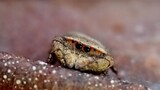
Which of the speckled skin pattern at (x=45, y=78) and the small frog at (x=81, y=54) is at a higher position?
the small frog at (x=81, y=54)

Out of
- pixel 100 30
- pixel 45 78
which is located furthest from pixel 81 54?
pixel 100 30

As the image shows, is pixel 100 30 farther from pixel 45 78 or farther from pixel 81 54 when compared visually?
pixel 45 78

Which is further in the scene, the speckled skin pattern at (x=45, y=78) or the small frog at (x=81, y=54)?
the small frog at (x=81, y=54)

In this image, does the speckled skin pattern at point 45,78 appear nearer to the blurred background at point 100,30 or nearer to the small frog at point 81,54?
the small frog at point 81,54

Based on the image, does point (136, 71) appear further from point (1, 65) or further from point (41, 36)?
point (1, 65)

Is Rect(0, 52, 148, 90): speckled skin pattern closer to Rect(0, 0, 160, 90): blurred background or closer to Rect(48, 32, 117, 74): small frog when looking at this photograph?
Rect(48, 32, 117, 74): small frog

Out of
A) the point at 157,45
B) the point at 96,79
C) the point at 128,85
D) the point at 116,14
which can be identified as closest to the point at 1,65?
the point at 96,79

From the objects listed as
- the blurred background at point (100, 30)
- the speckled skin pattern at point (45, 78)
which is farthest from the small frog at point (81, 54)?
the blurred background at point (100, 30)
